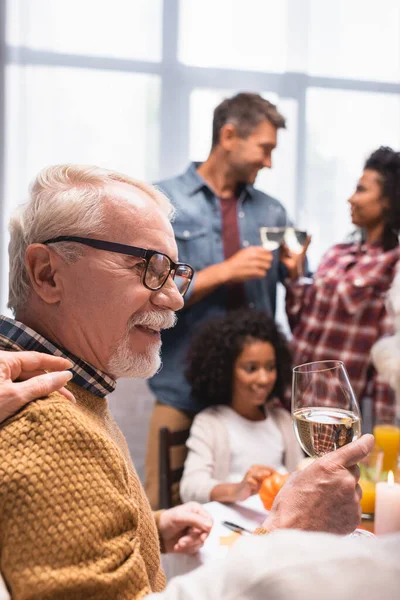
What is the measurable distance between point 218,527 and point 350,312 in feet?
4.58

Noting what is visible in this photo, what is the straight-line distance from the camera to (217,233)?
8.64 ft

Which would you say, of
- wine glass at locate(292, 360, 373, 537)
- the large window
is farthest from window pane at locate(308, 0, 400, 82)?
wine glass at locate(292, 360, 373, 537)

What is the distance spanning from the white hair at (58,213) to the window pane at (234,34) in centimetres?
251

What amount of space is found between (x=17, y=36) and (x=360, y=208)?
193 cm

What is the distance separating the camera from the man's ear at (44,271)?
42.4 inches

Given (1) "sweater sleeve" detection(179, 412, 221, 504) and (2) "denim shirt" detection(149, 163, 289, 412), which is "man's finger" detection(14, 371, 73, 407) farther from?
(2) "denim shirt" detection(149, 163, 289, 412)

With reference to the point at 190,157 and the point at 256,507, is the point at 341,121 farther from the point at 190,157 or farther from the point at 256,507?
the point at 256,507

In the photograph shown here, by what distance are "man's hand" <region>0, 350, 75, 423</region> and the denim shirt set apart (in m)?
1.63

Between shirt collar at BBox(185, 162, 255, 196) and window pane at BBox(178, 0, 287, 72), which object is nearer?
shirt collar at BBox(185, 162, 255, 196)

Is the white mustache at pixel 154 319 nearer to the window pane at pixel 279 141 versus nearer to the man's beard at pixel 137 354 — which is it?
the man's beard at pixel 137 354

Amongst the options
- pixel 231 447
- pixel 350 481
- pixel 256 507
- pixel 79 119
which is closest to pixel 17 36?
pixel 79 119

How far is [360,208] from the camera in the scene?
2689 mm

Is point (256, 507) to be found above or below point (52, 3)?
below

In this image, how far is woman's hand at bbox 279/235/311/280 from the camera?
2.68 meters
